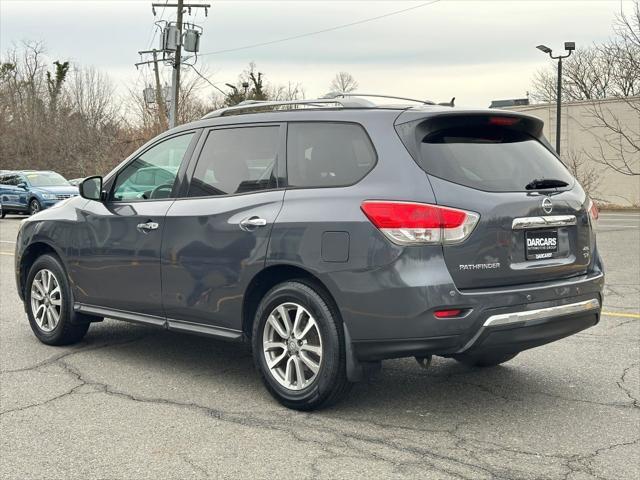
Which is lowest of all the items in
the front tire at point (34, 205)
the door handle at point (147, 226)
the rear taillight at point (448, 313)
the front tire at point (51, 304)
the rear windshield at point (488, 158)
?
the front tire at point (34, 205)

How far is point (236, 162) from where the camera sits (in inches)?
213

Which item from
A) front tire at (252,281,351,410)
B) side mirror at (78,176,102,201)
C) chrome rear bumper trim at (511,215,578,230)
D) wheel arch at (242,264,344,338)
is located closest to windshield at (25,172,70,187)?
side mirror at (78,176,102,201)

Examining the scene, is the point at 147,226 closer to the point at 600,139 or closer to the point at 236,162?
the point at 236,162

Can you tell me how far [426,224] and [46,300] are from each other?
12.4 feet

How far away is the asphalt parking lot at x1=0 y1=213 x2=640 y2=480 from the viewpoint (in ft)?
12.9

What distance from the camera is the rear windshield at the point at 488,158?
456 centimetres

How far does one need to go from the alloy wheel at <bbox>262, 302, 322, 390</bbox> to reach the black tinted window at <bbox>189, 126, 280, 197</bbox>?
840 mm

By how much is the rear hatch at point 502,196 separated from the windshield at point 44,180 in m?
25.3

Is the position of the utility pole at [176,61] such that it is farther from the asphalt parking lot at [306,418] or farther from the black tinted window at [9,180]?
the asphalt parking lot at [306,418]

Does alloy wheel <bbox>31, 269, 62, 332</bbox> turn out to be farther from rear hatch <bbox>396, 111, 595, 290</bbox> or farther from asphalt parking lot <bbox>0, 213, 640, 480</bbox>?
rear hatch <bbox>396, 111, 595, 290</bbox>

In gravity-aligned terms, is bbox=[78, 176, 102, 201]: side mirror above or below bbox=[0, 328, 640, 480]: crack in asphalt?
above

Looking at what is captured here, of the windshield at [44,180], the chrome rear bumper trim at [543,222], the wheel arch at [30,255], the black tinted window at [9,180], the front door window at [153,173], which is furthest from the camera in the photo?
the black tinted window at [9,180]

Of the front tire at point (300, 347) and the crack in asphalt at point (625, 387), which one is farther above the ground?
the front tire at point (300, 347)

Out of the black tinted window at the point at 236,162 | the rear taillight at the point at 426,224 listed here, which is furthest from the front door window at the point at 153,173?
the rear taillight at the point at 426,224
